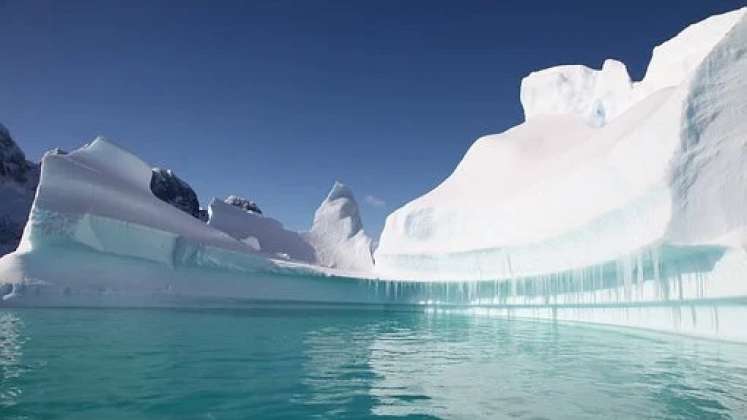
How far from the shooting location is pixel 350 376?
19.9 feet

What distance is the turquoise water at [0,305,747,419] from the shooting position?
14.6 ft

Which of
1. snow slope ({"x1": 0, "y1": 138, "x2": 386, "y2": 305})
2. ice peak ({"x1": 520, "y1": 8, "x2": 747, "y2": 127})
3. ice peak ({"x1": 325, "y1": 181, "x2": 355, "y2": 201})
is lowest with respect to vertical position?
snow slope ({"x1": 0, "y1": 138, "x2": 386, "y2": 305})

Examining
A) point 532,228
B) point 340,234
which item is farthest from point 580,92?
point 340,234

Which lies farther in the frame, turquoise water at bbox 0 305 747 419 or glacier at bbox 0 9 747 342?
glacier at bbox 0 9 747 342

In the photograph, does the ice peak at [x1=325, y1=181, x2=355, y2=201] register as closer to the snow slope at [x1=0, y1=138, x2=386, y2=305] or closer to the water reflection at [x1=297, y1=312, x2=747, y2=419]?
the snow slope at [x1=0, y1=138, x2=386, y2=305]

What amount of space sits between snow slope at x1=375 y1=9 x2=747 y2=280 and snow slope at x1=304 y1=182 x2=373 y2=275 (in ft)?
11.6

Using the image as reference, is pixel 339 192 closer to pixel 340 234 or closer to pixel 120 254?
pixel 340 234

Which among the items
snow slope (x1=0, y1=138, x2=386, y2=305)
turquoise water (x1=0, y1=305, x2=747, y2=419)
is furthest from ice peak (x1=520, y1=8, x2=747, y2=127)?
snow slope (x1=0, y1=138, x2=386, y2=305)

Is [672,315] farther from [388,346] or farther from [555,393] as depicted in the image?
[555,393]

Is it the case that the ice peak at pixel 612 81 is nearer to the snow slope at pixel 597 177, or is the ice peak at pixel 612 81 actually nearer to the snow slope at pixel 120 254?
the snow slope at pixel 597 177

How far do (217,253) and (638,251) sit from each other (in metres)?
14.2

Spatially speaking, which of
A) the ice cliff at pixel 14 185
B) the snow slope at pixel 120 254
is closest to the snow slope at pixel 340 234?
the snow slope at pixel 120 254

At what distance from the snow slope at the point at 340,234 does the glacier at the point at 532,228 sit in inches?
3.8

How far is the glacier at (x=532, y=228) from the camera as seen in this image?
10.7m
